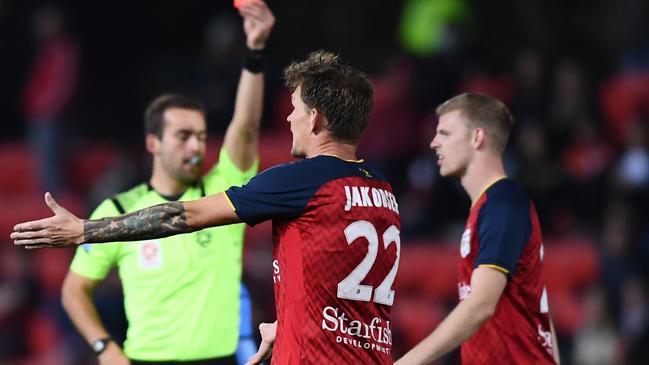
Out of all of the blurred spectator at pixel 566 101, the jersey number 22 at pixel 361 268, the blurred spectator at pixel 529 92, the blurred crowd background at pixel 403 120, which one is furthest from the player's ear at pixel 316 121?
the blurred spectator at pixel 566 101

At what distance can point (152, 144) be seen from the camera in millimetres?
7234

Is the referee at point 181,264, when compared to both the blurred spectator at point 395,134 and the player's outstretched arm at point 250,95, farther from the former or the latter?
the blurred spectator at point 395,134

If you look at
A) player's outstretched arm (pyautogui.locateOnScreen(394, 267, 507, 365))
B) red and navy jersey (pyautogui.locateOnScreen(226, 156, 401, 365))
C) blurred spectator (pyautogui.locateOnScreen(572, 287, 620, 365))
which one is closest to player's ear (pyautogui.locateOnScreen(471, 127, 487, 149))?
player's outstretched arm (pyautogui.locateOnScreen(394, 267, 507, 365))

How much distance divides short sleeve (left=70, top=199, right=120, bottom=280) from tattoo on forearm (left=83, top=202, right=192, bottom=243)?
171 centimetres

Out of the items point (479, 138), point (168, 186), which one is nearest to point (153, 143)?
point (168, 186)

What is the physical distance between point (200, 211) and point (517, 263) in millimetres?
1727

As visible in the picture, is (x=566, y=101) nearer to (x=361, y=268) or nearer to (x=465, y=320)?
(x=465, y=320)

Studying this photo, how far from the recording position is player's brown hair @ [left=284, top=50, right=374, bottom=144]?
17.2 feet

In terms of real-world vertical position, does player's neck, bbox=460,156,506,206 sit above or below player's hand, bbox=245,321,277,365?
above

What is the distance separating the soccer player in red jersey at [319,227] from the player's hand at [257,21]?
1.74m

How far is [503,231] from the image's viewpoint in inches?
234

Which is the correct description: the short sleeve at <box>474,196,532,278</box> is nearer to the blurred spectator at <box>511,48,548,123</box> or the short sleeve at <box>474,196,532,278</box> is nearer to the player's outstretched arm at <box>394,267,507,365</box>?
the player's outstretched arm at <box>394,267,507,365</box>

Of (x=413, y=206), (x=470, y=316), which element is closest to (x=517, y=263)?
(x=470, y=316)

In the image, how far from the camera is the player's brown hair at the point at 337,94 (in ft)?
17.2
